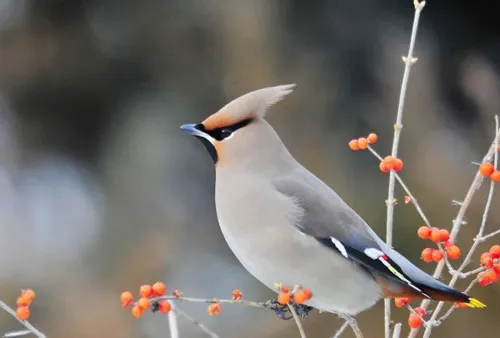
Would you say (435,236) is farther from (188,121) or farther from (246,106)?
(188,121)

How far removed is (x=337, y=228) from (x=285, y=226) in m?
0.09

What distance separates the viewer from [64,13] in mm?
3809

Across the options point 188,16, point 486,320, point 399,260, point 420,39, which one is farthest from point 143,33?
point 399,260

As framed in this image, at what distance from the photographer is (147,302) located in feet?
3.19

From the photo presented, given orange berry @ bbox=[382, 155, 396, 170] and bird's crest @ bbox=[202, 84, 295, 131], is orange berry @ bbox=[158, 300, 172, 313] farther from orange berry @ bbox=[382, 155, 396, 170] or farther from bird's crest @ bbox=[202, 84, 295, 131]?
orange berry @ bbox=[382, 155, 396, 170]

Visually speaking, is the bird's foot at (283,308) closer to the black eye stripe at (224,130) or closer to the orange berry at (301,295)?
the orange berry at (301,295)

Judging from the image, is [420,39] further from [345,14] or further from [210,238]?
[210,238]

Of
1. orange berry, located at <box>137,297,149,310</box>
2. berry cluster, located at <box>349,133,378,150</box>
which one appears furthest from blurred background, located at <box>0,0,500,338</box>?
orange berry, located at <box>137,297,149,310</box>

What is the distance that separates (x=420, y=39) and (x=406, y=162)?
0.58 meters

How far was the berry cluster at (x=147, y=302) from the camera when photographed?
0.97 meters

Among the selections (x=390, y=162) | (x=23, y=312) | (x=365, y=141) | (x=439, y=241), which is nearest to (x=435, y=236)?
(x=439, y=241)

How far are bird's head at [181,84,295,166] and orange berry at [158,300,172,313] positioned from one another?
0.23m

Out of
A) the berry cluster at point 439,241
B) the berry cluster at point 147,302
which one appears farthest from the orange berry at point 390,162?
the berry cluster at point 147,302

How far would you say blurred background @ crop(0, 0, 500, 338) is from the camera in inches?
130
